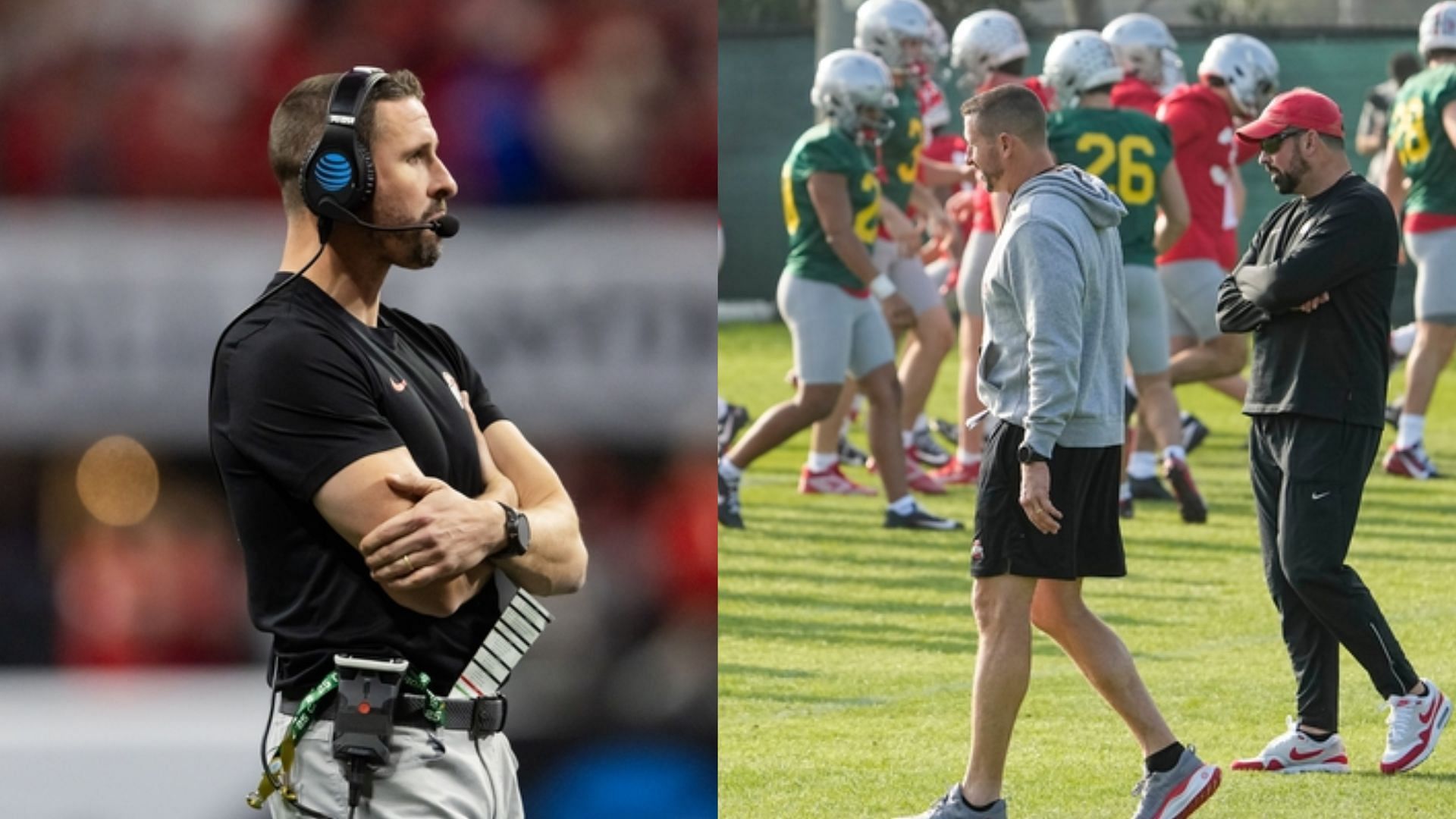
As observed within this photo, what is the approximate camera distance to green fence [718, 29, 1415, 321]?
2514cm

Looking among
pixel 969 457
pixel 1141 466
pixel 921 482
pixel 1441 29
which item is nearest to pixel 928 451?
pixel 969 457

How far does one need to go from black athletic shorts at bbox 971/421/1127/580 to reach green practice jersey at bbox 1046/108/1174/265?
17.8 feet

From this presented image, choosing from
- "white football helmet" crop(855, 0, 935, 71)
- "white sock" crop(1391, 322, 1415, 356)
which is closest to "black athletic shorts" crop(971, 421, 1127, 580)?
"white football helmet" crop(855, 0, 935, 71)

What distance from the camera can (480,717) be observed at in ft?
11.3

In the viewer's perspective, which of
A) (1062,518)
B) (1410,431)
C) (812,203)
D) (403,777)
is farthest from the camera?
(1410,431)

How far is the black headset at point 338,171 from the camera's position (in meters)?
3.36

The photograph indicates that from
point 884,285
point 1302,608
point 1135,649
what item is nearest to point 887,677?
point 1135,649

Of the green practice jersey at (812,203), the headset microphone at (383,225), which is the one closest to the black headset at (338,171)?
the headset microphone at (383,225)

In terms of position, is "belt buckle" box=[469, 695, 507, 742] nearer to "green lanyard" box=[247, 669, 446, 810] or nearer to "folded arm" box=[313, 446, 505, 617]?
"green lanyard" box=[247, 669, 446, 810]

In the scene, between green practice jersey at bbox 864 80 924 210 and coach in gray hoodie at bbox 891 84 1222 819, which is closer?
coach in gray hoodie at bbox 891 84 1222 819

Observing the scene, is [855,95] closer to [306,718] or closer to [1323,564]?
[1323,564]

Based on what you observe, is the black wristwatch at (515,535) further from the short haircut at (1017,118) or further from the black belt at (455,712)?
the short haircut at (1017,118)

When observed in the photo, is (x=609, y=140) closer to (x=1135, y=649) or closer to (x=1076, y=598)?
(x=1076, y=598)

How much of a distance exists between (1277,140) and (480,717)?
380 centimetres
